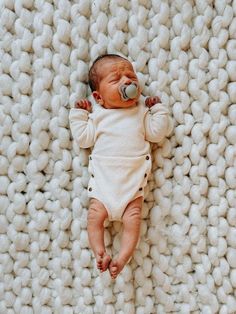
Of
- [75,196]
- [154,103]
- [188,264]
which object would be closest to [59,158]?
[75,196]

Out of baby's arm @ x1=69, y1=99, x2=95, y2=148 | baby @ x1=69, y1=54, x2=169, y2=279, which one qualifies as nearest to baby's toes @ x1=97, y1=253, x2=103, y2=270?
baby @ x1=69, y1=54, x2=169, y2=279

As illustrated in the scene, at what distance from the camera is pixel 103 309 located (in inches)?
38.8

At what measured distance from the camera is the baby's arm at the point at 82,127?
3.09ft

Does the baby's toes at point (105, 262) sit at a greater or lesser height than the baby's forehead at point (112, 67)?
lesser

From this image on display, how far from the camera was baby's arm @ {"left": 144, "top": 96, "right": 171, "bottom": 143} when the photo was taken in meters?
0.94

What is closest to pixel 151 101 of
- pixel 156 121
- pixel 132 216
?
pixel 156 121

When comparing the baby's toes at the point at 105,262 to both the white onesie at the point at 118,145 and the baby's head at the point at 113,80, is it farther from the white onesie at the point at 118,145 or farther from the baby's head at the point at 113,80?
the baby's head at the point at 113,80

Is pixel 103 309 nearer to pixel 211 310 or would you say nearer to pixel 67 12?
pixel 211 310

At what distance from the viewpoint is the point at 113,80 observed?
913 millimetres

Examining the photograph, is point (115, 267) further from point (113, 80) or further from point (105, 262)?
point (113, 80)

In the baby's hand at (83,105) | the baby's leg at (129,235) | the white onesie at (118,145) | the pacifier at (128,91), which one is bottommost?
the baby's leg at (129,235)

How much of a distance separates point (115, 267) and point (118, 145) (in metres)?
0.20

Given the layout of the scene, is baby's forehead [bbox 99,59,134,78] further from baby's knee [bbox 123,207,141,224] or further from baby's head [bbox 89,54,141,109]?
baby's knee [bbox 123,207,141,224]

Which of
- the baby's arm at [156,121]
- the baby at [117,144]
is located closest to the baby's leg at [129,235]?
the baby at [117,144]
